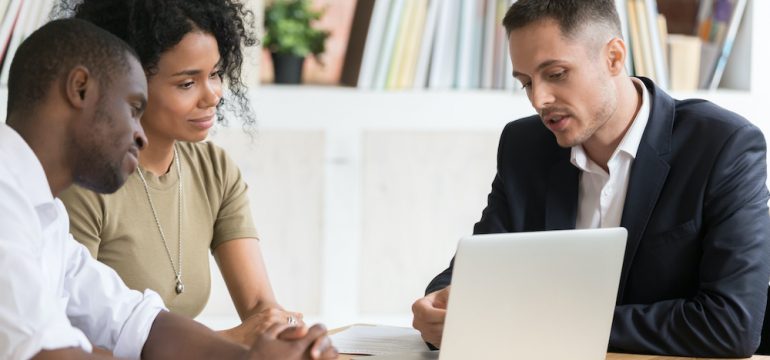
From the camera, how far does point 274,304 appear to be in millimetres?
2211

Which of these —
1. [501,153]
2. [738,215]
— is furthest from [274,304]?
[738,215]

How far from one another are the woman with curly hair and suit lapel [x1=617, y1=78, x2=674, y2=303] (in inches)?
25.0

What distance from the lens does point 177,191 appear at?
85.7 inches

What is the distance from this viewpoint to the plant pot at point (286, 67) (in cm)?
336

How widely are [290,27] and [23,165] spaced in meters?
2.16

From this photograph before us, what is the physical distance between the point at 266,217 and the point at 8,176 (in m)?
2.11

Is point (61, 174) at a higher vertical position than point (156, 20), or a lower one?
lower

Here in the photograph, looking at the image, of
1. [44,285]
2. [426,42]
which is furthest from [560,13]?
[426,42]

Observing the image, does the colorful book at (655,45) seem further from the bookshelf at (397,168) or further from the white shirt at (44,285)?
the white shirt at (44,285)

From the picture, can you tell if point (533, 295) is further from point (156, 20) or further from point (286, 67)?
point (286, 67)

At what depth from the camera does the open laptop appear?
53.1 inches

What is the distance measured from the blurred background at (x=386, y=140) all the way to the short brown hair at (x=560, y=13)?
1.24 meters

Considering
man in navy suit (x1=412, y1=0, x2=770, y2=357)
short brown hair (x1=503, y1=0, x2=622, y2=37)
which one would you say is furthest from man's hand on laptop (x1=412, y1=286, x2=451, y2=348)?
short brown hair (x1=503, y1=0, x2=622, y2=37)

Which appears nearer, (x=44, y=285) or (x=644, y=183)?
(x=44, y=285)
